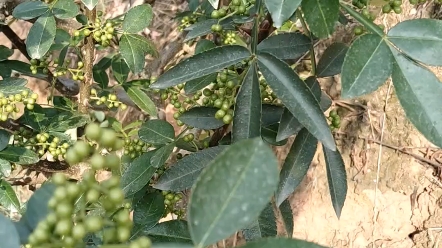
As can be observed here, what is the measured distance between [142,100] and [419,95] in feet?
2.30

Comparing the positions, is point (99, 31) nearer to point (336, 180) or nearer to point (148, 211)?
point (148, 211)

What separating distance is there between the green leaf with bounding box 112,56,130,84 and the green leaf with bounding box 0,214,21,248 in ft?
2.64

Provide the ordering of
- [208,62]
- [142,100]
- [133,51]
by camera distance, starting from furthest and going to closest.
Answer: [142,100]
[133,51]
[208,62]

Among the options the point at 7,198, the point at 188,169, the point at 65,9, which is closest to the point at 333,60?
the point at 188,169

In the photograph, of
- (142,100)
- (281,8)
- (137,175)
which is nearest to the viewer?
(281,8)

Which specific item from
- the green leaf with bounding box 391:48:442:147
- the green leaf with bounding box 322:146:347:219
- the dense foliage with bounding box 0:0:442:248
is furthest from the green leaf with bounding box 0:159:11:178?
the green leaf with bounding box 391:48:442:147

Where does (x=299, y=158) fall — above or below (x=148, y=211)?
above

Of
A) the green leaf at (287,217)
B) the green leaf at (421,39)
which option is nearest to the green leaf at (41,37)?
the green leaf at (287,217)

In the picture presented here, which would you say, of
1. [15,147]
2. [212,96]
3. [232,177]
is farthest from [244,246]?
[15,147]

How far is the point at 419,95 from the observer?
0.67m

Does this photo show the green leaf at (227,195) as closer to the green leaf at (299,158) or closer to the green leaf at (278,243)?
the green leaf at (278,243)

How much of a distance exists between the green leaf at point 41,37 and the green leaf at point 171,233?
413 mm

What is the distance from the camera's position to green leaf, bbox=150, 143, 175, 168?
94 cm

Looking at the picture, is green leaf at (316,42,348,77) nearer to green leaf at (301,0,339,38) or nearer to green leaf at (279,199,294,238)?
green leaf at (301,0,339,38)
